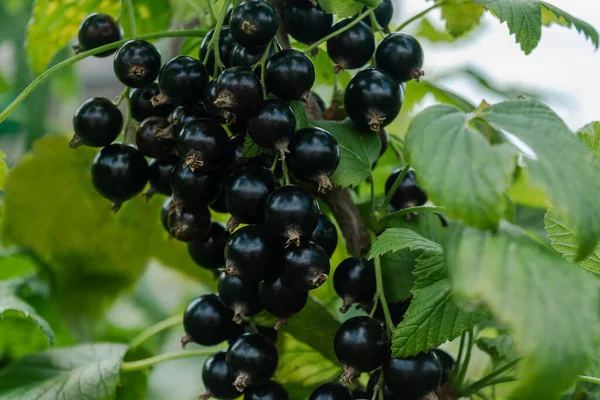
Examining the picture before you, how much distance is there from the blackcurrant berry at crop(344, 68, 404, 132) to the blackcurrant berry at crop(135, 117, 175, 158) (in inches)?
6.9

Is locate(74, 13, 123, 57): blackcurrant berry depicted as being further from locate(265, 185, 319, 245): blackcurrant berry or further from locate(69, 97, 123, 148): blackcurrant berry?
locate(265, 185, 319, 245): blackcurrant berry

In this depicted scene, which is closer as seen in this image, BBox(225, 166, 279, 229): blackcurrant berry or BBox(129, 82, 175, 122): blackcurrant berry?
BBox(225, 166, 279, 229): blackcurrant berry

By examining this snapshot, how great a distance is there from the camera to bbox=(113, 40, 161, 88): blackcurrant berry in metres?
0.63

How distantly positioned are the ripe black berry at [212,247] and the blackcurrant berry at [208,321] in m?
0.04

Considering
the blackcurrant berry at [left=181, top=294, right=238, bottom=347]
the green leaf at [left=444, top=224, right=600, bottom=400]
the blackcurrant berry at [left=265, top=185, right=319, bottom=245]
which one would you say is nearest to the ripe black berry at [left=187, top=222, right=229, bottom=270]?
the blackcurrant berry at [left=181, top=294, right=238, bottom=347]

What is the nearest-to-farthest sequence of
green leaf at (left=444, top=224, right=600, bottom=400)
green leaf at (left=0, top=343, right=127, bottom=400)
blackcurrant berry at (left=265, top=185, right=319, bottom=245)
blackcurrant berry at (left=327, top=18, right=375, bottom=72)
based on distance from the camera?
1. green leaf at (left=444, top=224, right=600, bottom=400)
2. blackcurrant berry at (left=265, top=185, right=319, bottom=245)
3. blackcurrant berry at (left=327, top=18, right=375, bottom=72)
4. green leaf at (left=0, top=343, right=127, bottom=400)

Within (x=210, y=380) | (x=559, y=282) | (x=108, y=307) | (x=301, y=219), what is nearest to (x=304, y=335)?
(x=210, y=380)

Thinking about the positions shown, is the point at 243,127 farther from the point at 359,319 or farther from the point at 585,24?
the point at 585,24

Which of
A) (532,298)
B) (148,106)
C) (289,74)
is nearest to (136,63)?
(148,106)

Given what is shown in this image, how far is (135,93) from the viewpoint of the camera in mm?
682

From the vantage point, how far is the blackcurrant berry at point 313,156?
553 millimetres

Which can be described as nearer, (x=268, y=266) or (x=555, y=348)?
(x=555, y=348)

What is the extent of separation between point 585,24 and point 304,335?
44 centimetres

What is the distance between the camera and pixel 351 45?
619 mm
